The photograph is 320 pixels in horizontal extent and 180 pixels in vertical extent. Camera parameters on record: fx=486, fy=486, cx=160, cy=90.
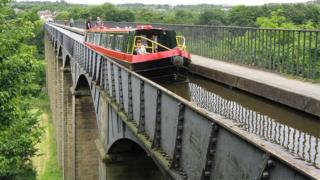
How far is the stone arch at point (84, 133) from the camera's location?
2309cm

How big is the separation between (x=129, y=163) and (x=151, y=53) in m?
3.37

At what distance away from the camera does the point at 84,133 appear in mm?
24016

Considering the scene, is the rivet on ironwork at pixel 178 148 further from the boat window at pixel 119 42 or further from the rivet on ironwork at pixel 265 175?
the boat window at pixel 119 42

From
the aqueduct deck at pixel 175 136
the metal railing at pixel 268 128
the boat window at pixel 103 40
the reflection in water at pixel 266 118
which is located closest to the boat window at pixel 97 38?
the boat window at pixel 103 40

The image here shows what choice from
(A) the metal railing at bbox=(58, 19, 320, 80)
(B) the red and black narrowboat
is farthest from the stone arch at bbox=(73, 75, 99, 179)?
(B) the red and black narrowboat

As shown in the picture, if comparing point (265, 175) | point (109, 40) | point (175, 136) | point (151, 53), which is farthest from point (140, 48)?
point (265, 175)

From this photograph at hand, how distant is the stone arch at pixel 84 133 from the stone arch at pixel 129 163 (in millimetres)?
9608

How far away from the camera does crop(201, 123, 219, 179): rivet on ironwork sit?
4859 mm

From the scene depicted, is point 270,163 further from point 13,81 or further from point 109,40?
point 109,40

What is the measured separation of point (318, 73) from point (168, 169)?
5977 mm

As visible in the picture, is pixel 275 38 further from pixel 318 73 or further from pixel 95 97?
pixel 95 97

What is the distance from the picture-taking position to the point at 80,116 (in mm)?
23250

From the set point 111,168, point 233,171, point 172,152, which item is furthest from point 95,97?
point 233,171

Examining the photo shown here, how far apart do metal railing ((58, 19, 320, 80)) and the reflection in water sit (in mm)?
1450
